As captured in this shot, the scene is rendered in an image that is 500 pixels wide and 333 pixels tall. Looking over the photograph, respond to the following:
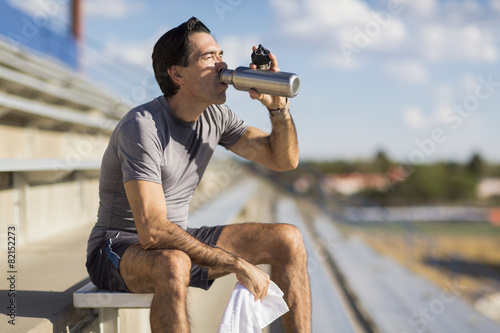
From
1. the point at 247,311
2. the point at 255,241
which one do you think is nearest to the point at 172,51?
the point at 255,241

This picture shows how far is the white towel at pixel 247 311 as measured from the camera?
1.03 metres

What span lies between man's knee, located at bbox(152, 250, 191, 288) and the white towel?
12 cm

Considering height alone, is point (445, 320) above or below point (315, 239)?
below

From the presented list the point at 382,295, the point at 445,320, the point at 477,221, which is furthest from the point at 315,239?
the point at 477,221

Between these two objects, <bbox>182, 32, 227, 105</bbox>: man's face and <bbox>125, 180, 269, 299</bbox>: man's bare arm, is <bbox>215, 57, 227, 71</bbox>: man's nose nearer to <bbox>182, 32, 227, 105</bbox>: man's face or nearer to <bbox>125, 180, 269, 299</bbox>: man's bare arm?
<bbox>182, 32, 227, 105</bbox>: man's face

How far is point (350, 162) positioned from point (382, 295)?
31.2 meters

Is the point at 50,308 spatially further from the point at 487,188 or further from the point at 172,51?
the point at 487,188

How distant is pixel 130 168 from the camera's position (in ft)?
3.42

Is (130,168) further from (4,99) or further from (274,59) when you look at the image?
(4,99)

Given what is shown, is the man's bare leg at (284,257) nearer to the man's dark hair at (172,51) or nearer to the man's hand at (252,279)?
the man's hand at (252,279)

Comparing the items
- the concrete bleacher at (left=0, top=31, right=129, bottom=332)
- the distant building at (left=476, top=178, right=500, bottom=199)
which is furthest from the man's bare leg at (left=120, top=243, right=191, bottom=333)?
the distant building at (left=476, top=178, right=500, bottom=199)

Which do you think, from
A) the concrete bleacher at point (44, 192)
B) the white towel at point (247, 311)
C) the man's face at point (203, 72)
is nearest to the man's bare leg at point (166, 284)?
the white towel at point (247, 311)

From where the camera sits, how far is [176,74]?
1.16 m

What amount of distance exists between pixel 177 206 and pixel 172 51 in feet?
1.19
